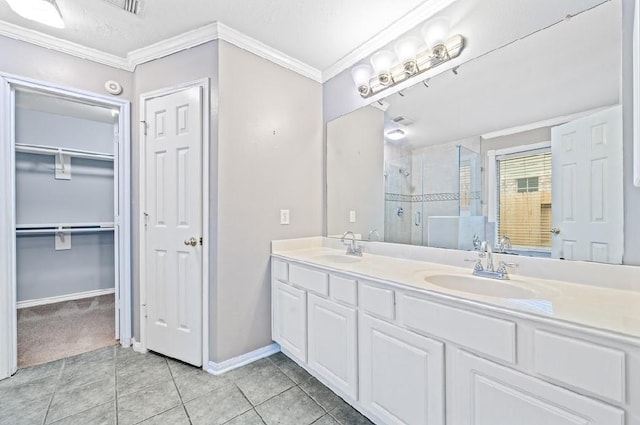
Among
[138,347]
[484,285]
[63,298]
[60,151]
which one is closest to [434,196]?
[484,285]

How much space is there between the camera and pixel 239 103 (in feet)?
6.73

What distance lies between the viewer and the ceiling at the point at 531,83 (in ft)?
3.92

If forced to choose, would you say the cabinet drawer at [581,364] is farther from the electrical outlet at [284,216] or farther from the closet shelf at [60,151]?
the closet shelf at [60,151]

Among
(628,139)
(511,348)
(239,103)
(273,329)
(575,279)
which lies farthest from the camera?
(273,329)

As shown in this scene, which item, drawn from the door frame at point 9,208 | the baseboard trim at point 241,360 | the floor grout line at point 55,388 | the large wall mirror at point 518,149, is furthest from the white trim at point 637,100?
the door frame at point 9,208

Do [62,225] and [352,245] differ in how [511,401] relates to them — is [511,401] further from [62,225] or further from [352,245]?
[62,225]

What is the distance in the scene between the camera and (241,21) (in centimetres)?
188

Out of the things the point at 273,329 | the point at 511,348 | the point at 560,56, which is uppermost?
the point at 560,56

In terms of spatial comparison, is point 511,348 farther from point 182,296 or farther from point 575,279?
point 182,296

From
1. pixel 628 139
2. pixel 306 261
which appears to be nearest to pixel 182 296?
pixel 306 261

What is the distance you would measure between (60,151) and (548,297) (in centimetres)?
462

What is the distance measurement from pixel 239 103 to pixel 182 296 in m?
1.49

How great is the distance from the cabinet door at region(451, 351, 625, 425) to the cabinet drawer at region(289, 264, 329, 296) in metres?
0.81

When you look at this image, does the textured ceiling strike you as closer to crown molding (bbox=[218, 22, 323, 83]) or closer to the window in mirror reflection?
crown molding (bbox=[218, 22, 323, 83])
